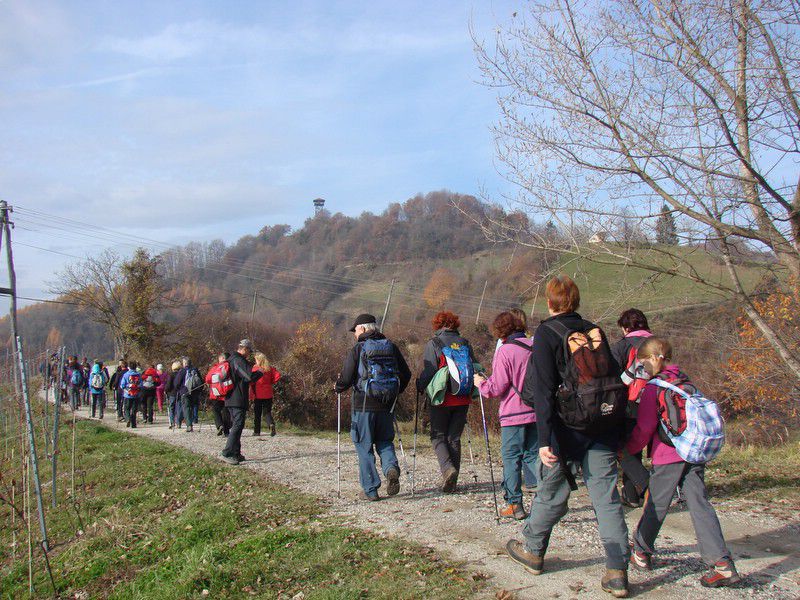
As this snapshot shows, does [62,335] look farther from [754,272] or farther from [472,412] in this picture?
[754,272]

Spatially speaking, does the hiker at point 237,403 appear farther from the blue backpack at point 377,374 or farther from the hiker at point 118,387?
the hiker at point 118,387

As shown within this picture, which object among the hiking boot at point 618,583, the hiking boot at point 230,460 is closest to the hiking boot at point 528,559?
the hiking boot at point 618,583

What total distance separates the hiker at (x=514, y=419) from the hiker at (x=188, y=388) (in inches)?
460

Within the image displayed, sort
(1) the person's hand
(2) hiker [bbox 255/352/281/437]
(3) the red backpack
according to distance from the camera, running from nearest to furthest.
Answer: (1) the person's hand → (3) the red backpack → (2) hiker [bbox 255/352/281/437]

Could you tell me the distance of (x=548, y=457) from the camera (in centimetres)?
438

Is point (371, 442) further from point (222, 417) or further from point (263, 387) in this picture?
point (222, 417)

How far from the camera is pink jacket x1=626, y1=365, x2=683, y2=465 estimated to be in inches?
187

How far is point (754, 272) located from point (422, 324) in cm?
4136

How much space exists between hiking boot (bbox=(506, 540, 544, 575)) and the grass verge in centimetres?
Answer: 38

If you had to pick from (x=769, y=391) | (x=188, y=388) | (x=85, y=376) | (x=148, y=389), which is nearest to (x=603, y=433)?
(x=188, y=388)

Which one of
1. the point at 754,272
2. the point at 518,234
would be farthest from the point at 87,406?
the point at 754,272

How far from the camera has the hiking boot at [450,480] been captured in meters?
7.38

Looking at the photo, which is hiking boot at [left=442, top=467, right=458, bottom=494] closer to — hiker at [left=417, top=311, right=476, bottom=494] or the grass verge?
hiker at [left=417, top=311, right=476, bottom=494]

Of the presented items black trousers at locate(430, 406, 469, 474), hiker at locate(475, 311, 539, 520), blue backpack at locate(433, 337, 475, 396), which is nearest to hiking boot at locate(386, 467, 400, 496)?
black trousers at locate(430, 406, 469, 474)
